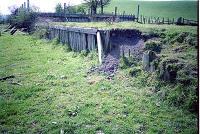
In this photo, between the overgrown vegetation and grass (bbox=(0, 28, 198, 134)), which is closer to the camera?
grass (bbox=(0, 28, 198, 134))

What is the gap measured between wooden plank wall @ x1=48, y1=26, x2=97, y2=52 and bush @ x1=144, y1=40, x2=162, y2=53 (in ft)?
9.89

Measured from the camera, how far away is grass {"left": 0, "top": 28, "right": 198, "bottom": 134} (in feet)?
20.3

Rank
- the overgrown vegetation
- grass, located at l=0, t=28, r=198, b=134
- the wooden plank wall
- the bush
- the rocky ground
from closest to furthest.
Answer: grass, located at l=0, t=28, r=198, b=134
the overgrown vegetation
the bush
the rocky ground
the wooden plank wall

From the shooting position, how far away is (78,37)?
1423 centimetres

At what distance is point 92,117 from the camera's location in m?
6.60

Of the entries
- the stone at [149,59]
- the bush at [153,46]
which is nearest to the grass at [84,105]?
the stone at [149,59]

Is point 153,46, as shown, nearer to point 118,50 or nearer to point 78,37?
point 118,50

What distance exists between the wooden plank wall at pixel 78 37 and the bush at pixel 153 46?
3015 mm

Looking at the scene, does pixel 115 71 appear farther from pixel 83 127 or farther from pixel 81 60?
pixel 83 127

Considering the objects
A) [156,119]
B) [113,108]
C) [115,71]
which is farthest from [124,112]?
[115,71]

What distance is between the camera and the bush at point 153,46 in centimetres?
960

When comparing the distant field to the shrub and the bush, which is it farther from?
the shrub

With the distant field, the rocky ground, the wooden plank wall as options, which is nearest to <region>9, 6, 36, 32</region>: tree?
the wooden plank wall

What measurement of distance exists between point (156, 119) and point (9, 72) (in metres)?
6.78
